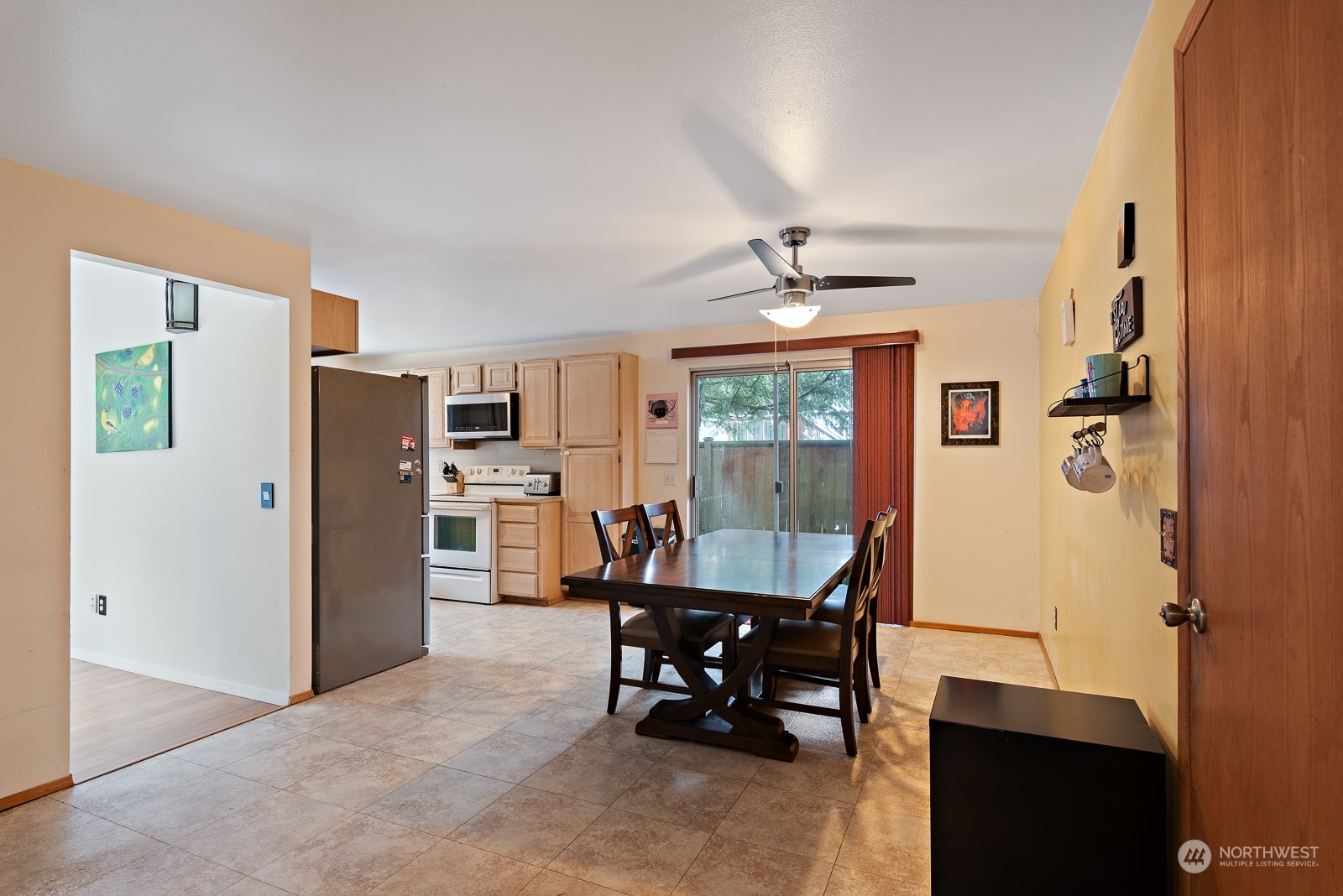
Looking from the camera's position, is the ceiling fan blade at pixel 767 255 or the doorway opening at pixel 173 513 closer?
the ceiling fan blade at pixel 767 255

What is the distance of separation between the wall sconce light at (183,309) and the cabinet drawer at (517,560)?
2872 millimetres

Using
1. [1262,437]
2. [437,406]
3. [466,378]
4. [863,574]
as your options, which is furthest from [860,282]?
[437,406]

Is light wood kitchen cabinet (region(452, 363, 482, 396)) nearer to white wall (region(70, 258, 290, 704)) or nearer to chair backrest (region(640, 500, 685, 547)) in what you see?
white wall (region(70, 258, 290, 704))

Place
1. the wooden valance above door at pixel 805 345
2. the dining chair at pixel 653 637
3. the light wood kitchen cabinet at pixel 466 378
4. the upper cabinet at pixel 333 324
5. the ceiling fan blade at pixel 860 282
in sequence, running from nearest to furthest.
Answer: the dining chair at pixel 653 637 < the ceiling fan blade at pixel 860 282 < the upper cabinet at pixel 333 324 < the wooden valance above door at pixel 805 345 < the light wood kitchen cabinet at pixel 466 378

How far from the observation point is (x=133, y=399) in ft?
12.8

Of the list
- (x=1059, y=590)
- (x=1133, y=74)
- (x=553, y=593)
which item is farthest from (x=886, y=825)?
(x=553, y=593)

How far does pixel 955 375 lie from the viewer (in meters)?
4.76

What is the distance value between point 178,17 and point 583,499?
4479 mm

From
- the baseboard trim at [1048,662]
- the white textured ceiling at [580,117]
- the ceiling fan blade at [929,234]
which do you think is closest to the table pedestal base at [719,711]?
the baseboard trim at [1048,662]

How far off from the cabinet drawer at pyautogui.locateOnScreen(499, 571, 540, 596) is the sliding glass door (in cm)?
148

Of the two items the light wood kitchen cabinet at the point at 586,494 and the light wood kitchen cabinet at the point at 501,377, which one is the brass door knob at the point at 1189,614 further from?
the light wood kitchen cabinet at the point at 501,377

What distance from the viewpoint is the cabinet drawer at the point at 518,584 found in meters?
5.66

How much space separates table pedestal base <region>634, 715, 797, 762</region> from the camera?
106 inches

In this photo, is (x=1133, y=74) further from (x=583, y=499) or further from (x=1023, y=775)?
(x=583, y=499)
